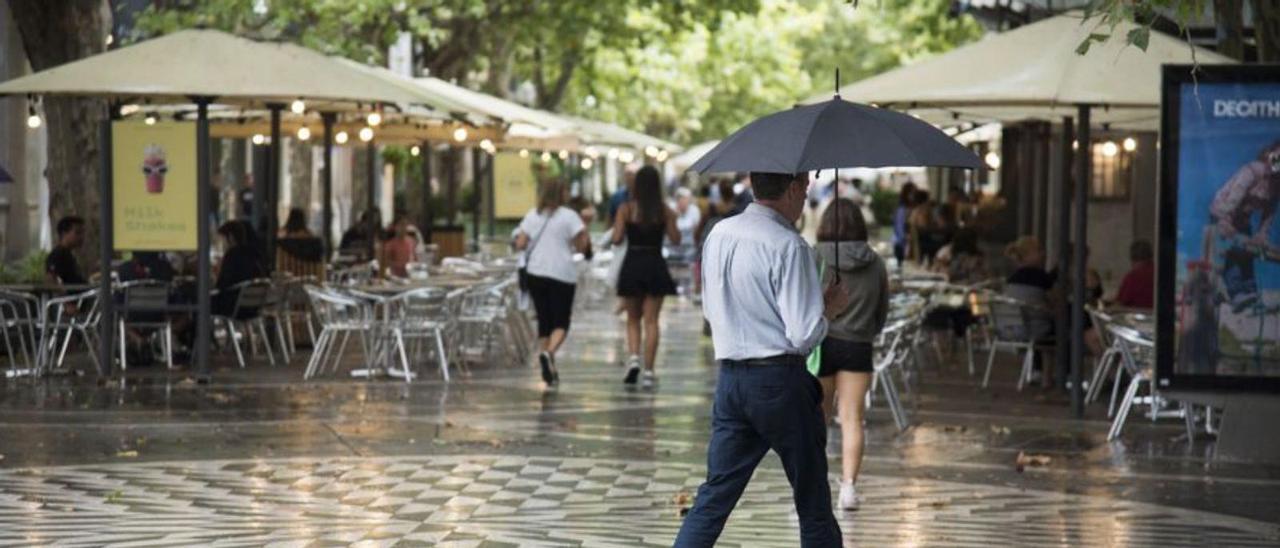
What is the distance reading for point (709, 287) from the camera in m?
8.35

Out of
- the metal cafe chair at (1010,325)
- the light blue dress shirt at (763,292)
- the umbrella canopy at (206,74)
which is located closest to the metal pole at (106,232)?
the umbrella canopy at (206,74)

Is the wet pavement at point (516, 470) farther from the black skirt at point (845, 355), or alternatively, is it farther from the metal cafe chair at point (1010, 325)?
the black skirt at point (845, 355)

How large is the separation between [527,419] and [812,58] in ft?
202

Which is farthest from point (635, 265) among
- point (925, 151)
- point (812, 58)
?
point (812, 58)

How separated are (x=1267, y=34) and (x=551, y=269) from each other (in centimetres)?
616

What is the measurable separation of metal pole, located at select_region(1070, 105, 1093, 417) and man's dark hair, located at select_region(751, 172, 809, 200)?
26.7 ft

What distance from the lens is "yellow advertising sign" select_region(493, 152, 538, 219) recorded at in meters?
34.6

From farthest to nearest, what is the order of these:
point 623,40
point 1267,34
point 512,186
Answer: point 512,186
point 623,40
point 1267,34

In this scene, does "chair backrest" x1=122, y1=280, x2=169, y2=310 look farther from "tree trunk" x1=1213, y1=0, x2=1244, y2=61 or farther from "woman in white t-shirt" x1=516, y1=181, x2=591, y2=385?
"tree trunk" x1=1213, y1=0, x2=1244, y2=61

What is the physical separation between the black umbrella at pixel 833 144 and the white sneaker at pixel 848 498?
2837 millimetres

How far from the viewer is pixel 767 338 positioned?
8148 mm

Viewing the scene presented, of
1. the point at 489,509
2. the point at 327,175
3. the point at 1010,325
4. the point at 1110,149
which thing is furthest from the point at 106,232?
the point at 1110,149

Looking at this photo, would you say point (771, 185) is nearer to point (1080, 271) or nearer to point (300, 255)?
point (1080, 271)

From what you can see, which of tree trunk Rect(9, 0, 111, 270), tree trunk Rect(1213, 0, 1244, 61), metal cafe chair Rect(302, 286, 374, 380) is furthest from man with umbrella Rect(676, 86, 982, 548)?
tree trunk Rect(9, 0, 111, 270)
